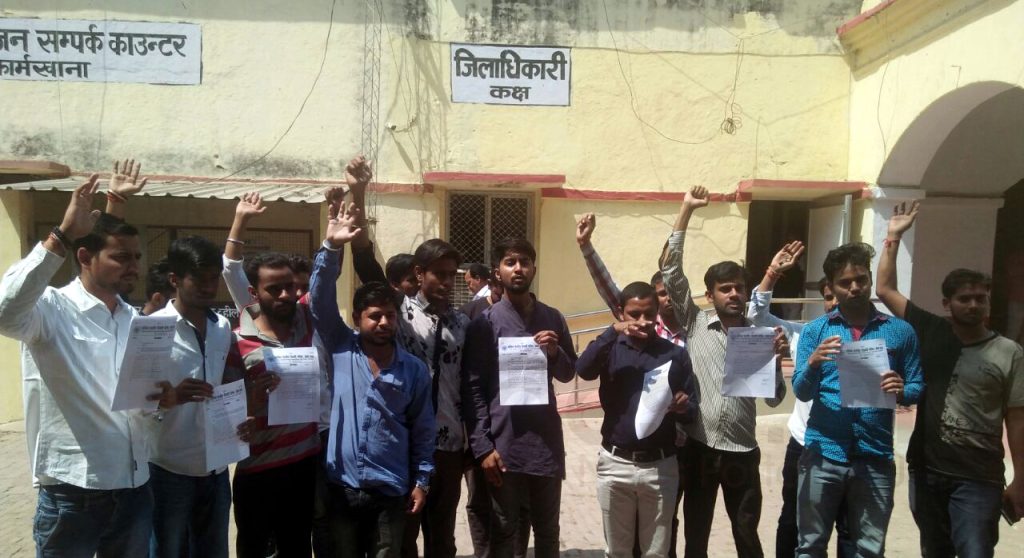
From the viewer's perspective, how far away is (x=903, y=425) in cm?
665

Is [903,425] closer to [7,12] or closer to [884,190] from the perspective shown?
[884,190]

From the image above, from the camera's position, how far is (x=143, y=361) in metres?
2.30

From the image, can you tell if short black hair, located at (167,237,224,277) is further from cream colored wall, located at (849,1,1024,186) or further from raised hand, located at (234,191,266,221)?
cream colored wall, located at (849,1,1024,186)

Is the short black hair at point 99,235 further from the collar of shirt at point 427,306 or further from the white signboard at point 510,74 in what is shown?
the white signboard at point 510,74

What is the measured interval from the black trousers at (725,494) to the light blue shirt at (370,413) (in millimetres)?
1319

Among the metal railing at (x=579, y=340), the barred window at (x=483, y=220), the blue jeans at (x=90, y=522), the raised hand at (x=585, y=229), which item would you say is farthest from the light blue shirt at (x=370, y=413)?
the barred window at (x=483, y=220)

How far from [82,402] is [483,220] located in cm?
592

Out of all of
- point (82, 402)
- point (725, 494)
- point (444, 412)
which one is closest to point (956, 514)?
point (725, 494)

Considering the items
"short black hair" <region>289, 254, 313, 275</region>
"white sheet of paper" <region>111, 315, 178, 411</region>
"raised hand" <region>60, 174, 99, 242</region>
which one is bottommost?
"white sheet of paper" <region>111, 315, 178, 411</region>

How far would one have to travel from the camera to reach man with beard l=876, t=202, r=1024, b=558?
2.71 meters

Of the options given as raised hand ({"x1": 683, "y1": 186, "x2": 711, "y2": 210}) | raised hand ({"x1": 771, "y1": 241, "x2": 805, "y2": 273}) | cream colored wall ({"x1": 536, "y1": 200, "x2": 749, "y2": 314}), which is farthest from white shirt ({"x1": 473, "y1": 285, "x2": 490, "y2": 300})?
cream colored wall ({"x1": 536, "y1": 200, "x2": 749, "y2": 314})

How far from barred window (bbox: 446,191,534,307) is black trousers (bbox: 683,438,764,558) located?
509 centimetres

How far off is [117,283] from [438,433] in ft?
4.82

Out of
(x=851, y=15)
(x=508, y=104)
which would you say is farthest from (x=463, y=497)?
(x=851, y=15)
